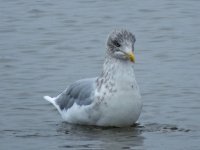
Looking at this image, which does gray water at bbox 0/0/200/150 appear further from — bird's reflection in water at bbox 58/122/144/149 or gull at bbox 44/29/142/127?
gull at bbox 44/29/142/127

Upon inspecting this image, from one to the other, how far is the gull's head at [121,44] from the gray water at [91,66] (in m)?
0.85

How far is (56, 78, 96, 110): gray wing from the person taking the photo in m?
10.1

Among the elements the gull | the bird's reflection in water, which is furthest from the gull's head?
the bird's reflection in water

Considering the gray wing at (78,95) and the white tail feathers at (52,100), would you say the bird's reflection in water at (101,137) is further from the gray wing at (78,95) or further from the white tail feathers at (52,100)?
the white tail feathers at (52,100)

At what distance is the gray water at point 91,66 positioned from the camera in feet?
32.0

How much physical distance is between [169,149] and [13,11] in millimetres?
7935

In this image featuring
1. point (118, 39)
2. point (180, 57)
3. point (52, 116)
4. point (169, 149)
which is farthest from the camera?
point (180, 57)

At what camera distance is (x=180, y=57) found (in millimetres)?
13234

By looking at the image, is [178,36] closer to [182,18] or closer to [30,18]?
[182,18]

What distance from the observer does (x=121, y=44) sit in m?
9.95

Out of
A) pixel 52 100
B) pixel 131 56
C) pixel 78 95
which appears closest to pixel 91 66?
pixel 52 100

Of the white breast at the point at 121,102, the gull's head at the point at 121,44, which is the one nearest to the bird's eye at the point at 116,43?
the gull's head at the point at 121,44

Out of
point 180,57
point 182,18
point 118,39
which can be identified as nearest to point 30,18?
point 182,18

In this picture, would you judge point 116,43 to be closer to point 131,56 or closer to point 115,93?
point 131,56
